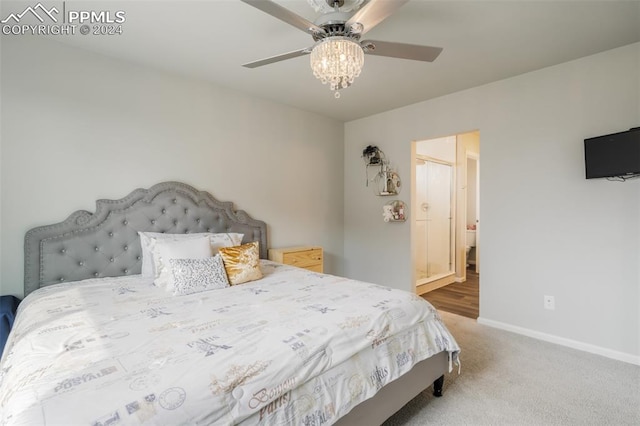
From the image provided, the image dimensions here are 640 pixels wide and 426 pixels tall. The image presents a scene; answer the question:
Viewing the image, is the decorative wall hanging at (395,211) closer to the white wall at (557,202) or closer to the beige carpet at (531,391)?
the white wall at (557,202)

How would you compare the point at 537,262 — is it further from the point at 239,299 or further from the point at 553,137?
the point at 239,299

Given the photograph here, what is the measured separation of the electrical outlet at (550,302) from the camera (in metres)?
2.82

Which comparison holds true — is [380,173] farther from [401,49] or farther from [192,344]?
[192,344]

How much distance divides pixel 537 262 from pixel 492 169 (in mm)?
998

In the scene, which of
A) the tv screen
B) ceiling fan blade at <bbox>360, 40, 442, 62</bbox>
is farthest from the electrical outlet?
ceiling fan blade at <bbox>360, 40, 442, 62</bbox>

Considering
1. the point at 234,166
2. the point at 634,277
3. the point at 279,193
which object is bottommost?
the point at 634,277

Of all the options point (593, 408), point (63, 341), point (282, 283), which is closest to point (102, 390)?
point (63, 341)

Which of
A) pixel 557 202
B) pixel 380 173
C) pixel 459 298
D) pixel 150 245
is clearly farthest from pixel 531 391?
pixel 150 245

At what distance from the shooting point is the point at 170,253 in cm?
224

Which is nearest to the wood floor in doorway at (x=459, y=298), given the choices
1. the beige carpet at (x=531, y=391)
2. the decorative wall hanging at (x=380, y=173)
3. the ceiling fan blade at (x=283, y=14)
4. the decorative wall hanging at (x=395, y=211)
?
the beige carpet at (x=531, y=391)

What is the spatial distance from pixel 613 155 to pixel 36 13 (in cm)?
420

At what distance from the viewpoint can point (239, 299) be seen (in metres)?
1.90

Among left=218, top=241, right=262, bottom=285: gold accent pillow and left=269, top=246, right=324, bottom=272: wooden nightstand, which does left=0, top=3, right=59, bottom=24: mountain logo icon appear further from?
left=269, top=246, right=324, bottom=272: wooden nightstand

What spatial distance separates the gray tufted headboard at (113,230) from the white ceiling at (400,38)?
45.1 inches
